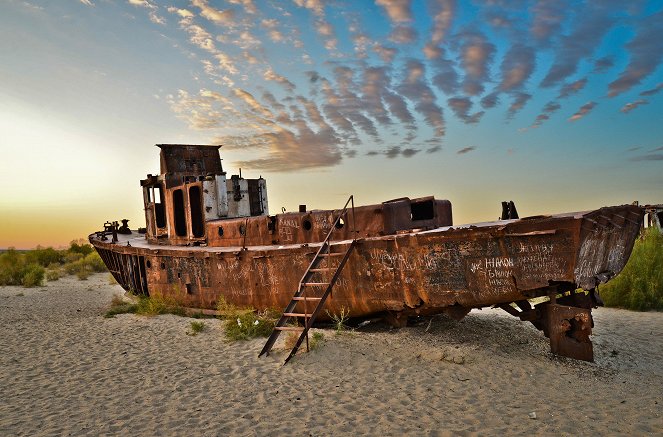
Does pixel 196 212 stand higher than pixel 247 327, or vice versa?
pixel 196 212

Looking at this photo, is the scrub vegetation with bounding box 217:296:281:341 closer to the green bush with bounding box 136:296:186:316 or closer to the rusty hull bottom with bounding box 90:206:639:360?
the rusty hull bottom with bounding box 90:206:639:360

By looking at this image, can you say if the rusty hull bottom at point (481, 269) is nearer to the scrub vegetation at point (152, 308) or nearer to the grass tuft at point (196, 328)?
the grass tuft at point (196, 328)

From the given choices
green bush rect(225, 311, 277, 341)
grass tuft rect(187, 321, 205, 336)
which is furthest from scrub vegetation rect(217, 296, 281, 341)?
grass tuft rect(187, 321, 205, 336)

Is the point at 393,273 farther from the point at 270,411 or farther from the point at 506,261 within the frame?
the point at 270,411

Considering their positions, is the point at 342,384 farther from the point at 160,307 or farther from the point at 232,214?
the point at 232,214

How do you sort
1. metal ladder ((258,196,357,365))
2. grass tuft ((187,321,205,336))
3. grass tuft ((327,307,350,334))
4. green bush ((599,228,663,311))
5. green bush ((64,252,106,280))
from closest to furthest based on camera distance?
metal ladder ((258,196,357,365)) → grass tuft ((327,307,350,334)) → grass tuft ((187,321,205,336)) → green bush ((599,228,663,311)) → green bush ((64,252,106,280))

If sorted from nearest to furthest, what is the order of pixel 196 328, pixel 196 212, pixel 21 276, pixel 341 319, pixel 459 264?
pixel 459 264
pixel 341 319
pixel 196 328
pixel 196 212
pixel 21 276

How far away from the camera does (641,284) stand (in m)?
12.8

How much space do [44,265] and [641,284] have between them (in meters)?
34.1

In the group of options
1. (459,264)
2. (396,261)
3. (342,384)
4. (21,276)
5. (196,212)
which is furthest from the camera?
(21,276)

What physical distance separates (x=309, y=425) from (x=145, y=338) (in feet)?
18.4

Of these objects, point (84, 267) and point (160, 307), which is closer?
point (160, 307)

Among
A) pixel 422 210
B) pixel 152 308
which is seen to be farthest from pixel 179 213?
pixel 422 210

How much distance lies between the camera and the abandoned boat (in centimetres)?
647
